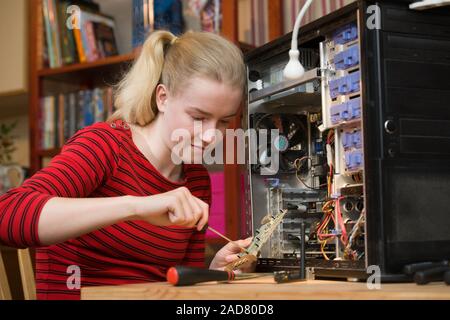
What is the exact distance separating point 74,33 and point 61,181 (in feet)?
5.48

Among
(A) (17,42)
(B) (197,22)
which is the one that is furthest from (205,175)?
(A) (17,42)

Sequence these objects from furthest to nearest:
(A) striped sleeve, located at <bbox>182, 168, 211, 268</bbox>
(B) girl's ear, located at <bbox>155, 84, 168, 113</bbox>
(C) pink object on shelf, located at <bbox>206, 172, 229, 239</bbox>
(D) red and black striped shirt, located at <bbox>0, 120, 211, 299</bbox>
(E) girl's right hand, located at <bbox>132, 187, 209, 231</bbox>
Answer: (C) pink object on shelf, located at <bbox>206, 172, 229, 239</bbox>
(A) striped sleeve, located at <bbox>182, 168, 211, 268</bbox>
(B) girl's ear, located at <bbox>155, 84, 168, 113</bbox>
(D) red and black striped shirt, located at <bbox>0, 120, 211, 299</bbox>
(E) girl's right hand, located at <bbox>132, 187, 209, 231</bbox>

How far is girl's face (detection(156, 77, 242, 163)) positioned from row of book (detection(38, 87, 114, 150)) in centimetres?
132

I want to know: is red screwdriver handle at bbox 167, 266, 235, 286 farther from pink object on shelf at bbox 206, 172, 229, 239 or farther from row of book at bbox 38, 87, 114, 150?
row of book at bbox 38, 87, 114, 150

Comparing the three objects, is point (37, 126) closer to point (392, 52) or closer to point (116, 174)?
point (116, 174)

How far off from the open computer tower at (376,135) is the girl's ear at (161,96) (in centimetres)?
21

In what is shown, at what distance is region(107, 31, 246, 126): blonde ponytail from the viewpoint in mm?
1129

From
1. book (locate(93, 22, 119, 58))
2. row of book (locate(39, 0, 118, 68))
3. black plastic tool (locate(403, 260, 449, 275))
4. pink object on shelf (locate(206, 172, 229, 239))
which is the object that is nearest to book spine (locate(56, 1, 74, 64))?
row of book (locate(39, 0, 118, 68))

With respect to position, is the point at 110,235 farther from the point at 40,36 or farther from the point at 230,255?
the point at 40,36

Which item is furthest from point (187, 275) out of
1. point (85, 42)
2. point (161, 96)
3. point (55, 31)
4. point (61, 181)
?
point (55, 31)

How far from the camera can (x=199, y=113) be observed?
3.60 feet

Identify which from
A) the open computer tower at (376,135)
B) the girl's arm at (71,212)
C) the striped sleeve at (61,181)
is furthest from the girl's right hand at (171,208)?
the open computer tower at (376,135)

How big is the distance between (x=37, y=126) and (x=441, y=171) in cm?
197
